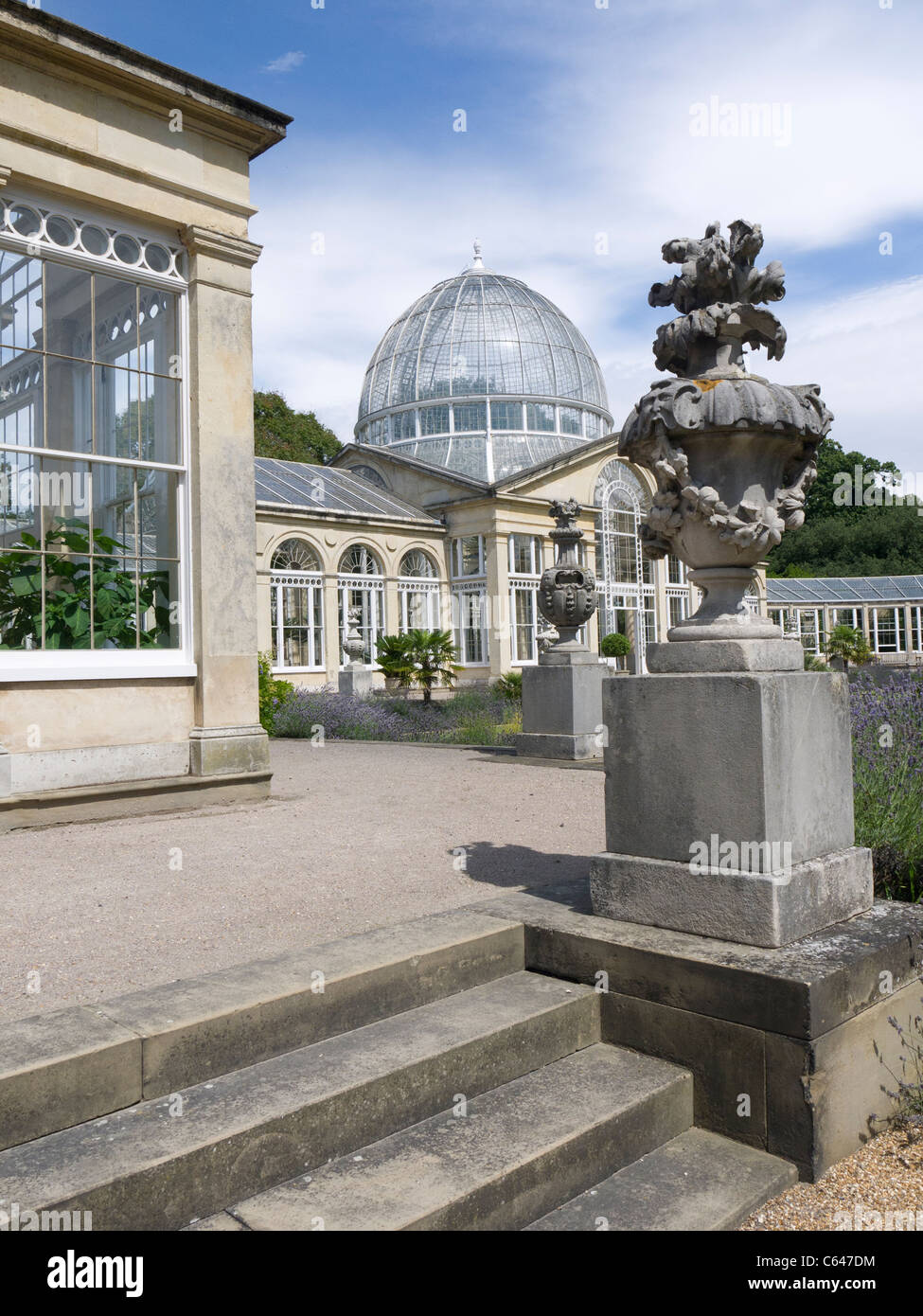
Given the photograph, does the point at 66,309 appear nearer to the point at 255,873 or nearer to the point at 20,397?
the point at 20,397

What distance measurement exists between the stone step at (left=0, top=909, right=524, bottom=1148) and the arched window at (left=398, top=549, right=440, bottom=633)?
84.4 ft

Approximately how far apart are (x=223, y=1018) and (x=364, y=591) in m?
25.5

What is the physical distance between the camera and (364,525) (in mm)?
27844

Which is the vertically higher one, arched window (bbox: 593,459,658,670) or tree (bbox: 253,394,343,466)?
tree (bbox: 253,394,343,466)

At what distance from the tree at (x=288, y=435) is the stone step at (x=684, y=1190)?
38.6 metres

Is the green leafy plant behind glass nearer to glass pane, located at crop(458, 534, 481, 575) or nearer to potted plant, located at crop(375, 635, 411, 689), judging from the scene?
potted plant, located at crop(375, 635, 411, 689)

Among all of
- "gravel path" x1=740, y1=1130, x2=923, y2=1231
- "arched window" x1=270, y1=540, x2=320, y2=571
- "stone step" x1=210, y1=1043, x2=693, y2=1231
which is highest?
"arched window" x1=270, y1=540, x2=320, y2=571

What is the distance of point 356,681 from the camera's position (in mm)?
21500

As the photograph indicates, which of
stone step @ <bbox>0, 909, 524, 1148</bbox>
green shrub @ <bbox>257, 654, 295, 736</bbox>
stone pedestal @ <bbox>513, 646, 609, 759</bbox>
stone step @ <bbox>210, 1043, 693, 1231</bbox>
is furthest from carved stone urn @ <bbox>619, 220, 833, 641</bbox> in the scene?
green shrub @ <bbox>257, 654, 295, 736</bbox>

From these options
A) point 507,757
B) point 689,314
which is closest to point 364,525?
point 507,757

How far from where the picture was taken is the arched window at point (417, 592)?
29391 mm

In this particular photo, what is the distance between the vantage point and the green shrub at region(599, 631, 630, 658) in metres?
A: 30.8
